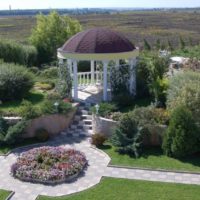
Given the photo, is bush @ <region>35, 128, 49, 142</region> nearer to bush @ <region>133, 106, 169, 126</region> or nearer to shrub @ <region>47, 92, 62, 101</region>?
shrub @ <region>47, 92, 62, 101</region>

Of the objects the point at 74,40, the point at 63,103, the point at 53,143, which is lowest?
the point at 53,143

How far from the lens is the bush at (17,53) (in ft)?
91.1

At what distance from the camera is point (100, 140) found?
639 inches

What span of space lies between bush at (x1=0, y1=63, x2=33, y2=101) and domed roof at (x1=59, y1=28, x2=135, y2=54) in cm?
267

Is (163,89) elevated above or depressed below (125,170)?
above

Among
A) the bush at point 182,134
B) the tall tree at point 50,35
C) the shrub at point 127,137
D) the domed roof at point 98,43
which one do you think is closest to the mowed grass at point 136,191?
the bush at point 182,134

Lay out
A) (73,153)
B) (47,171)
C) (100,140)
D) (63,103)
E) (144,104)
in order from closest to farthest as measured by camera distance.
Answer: (47,171) → (73,153) → (100,140) → (63,103) → (144,104)

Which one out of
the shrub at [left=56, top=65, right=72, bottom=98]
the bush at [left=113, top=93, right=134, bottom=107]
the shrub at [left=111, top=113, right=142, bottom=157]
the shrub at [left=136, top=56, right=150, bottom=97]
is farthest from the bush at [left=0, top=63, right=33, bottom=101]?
the shrub at [left=111, top=113, right=142, bottom=157]

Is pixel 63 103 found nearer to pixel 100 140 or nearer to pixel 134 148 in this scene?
pixel 100 140

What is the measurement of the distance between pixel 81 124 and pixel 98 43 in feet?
15.4

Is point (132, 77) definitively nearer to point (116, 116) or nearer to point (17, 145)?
point (116, 116)

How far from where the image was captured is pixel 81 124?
18359mm

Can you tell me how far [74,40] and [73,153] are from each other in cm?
800

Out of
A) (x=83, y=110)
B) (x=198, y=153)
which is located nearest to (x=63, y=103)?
(x=83, y=110)
